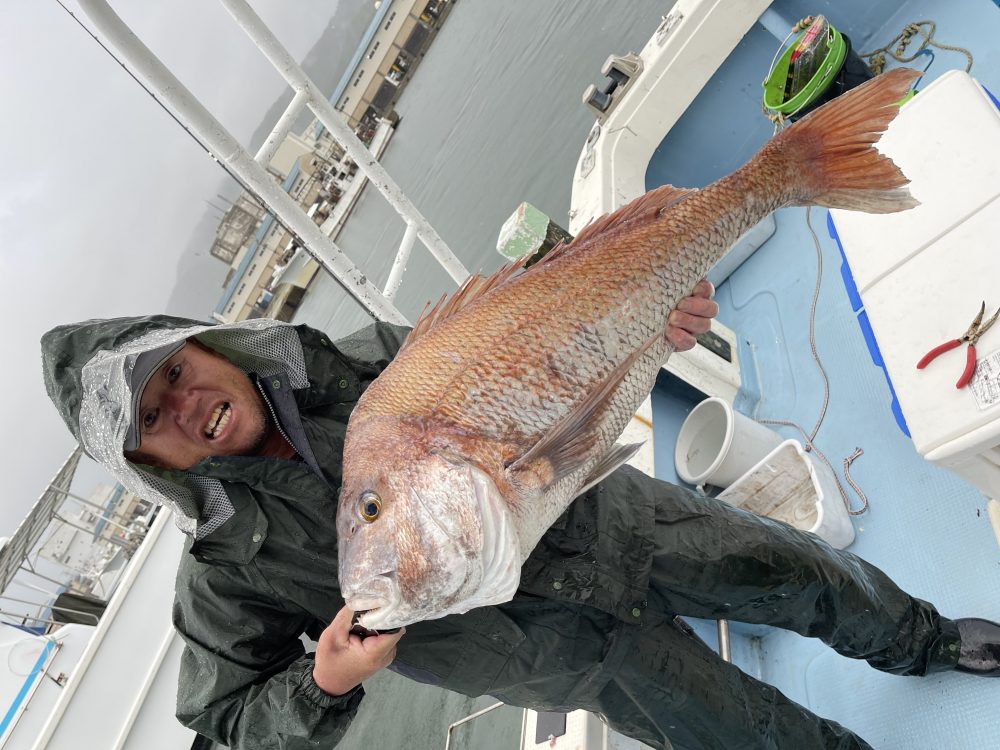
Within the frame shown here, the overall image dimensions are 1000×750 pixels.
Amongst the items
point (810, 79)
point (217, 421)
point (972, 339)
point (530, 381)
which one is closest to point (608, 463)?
point (530, 381)

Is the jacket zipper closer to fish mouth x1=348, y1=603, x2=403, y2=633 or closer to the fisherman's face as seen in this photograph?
the fisherman's face

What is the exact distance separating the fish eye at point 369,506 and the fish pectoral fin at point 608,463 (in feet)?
1.61

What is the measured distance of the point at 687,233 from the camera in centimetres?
161

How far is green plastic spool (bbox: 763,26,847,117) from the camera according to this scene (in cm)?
314

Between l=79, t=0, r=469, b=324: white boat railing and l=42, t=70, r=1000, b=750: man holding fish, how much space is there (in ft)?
3.23

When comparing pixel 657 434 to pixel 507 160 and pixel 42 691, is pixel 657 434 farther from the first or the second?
pixel 507 160

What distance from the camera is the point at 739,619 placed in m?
1.96

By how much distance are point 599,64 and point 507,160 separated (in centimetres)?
241

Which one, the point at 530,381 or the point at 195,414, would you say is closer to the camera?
the point at 530,381

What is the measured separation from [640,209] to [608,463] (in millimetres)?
755

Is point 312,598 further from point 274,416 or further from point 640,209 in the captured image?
point 640,209

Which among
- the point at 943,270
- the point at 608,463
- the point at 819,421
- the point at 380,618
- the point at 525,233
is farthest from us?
the point at 525,233

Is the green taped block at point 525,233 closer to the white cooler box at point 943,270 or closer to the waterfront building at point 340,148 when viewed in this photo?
the white cooler box at point 943,270

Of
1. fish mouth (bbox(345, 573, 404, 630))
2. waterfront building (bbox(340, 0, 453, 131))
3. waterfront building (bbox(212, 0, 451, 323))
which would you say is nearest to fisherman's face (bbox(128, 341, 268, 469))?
fish mouth (bbox(345, 573, 404, 630))
